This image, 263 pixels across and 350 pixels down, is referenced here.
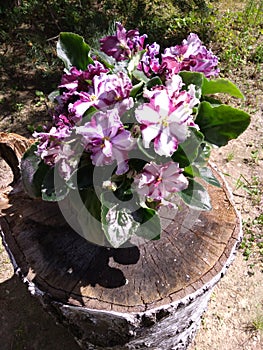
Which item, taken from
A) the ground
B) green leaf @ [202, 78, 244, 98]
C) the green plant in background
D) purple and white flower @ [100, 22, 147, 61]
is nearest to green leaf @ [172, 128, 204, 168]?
green leaf @ [202, 78, 244, 98]

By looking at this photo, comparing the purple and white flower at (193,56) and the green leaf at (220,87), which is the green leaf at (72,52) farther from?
the green leaf at (220,87)

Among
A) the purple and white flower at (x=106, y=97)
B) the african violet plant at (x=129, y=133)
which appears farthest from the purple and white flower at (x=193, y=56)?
the purple and white flower at (x=106, y=97)

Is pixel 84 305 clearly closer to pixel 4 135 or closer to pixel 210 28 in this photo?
pixel 4 135

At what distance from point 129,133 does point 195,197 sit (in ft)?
1.01

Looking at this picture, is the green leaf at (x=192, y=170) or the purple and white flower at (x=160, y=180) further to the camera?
the green leaf at (x=192, y=170)

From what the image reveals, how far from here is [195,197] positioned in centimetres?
129

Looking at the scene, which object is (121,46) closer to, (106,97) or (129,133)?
(106,97)

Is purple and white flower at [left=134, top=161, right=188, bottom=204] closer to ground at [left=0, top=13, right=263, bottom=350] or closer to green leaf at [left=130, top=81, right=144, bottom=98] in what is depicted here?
green leaf at [left=130, top=81, right=144, bottom=98]

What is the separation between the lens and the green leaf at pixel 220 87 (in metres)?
1.32

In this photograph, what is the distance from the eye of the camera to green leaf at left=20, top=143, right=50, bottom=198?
133 centimetres

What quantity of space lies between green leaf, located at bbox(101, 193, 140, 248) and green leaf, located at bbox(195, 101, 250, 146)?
325mm

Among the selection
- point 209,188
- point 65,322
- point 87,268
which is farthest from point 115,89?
point 65,322

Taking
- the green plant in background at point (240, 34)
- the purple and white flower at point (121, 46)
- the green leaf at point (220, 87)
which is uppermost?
the purple and white flower at point (121, 46)

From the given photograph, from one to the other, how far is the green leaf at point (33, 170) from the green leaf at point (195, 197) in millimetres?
411
